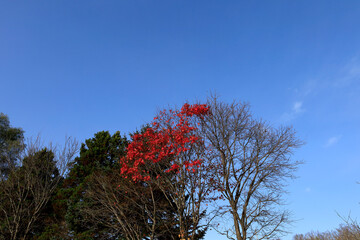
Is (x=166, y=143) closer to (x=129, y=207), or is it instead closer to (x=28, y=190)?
(x=129, y=207)

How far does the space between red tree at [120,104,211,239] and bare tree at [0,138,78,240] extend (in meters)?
10.1

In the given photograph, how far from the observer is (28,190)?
2312 cm

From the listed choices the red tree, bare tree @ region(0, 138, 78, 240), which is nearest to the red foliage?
the red tree

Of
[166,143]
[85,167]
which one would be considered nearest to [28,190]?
[85,167]

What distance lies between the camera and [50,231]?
2206cm

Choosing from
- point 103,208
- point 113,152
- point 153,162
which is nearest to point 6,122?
point 113,152

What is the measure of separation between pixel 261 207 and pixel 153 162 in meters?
6.81

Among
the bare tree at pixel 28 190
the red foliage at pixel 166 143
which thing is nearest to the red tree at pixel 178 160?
the red foliage at pixel 166 143

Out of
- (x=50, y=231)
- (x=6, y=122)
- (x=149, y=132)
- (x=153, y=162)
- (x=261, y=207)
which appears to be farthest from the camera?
(x=6, y=122)

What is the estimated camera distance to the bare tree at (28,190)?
22812 millimetres

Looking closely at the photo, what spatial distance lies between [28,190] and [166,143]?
48.8 feet

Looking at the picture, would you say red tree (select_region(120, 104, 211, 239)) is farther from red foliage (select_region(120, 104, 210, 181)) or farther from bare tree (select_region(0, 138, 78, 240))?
bare tree (select_region(0, 138, 78, 240))

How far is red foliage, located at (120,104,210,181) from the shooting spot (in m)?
15.6

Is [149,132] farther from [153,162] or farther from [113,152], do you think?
[113,152]
